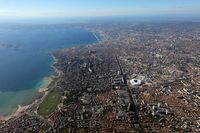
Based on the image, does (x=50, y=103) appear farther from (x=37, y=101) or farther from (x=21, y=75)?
(x=21, y=75)

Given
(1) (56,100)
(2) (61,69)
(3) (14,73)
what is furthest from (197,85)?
(3) (14,73)

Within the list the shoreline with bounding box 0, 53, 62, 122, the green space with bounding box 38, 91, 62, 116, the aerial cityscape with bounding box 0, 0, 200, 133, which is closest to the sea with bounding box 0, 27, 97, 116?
the aerial cityscape with bounding box 0, 0, 200, 133

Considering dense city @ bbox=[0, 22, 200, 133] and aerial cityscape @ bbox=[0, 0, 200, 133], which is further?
aerial cityscape @ bbox=[0, 0, 200, 133]

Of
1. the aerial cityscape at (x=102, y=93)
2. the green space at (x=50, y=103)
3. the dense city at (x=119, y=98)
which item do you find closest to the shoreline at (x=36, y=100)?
the aerial cityscape at (x=102, y=93)

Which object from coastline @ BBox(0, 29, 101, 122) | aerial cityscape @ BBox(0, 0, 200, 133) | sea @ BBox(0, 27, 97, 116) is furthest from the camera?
sea @ BBox(0, 27, 97, 116)

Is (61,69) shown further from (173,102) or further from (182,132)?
(182,132)

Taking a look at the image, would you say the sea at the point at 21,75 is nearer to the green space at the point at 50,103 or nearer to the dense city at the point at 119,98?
the dense city at the point at 119,98

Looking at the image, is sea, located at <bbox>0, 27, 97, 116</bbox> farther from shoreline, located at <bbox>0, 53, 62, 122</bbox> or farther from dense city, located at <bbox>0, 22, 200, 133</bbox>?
dense city, located at <bbox>0, 22, 200, 133</bbox>
